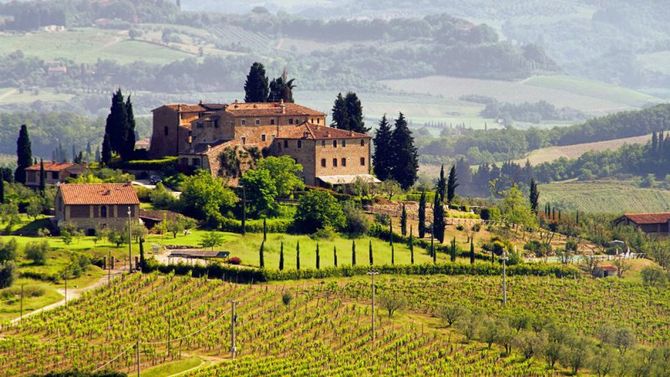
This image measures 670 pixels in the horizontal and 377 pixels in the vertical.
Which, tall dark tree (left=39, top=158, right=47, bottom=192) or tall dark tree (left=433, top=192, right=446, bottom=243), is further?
tall dark tree (left=39, top=158, right=47, bottom=192)

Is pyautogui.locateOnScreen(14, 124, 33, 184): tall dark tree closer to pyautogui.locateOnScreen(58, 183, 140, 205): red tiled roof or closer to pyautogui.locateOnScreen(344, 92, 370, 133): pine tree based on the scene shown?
pyautogui.locateOnScreen(58, 183, 140, 205): red tiled roof

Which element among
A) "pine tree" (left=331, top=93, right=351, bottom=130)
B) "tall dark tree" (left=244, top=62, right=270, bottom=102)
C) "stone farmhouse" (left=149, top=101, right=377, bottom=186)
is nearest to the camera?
"stone farmhouse" (left=149, top=101, right=377, bottom=186)

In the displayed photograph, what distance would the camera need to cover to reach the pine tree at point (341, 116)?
459 feet

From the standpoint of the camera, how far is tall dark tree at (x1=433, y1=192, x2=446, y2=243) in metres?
122

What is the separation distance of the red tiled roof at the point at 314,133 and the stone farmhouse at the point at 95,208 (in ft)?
67.8

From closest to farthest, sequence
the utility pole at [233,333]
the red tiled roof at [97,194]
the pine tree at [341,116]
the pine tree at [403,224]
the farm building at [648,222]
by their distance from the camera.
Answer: the utility pole at [233,333]
the red tiled roof at [97,194]
the pine tree at [403,224]
the pine tree at [341,116]
the farm building at [648,222]

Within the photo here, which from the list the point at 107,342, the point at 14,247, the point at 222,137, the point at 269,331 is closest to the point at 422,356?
the point at 269,331

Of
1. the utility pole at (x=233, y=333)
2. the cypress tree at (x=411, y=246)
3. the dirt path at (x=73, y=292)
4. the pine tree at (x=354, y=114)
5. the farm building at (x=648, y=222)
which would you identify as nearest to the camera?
the utility pole at (x=233, y=333)

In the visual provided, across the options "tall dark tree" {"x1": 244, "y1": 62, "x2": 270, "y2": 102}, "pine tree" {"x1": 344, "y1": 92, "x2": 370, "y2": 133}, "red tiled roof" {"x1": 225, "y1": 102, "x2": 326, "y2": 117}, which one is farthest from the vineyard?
"tall dark tree" {"x1": 244, "y1": 62, "x2": 270, "y2": 102}

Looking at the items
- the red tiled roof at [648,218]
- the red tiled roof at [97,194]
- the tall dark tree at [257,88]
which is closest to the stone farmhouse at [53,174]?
the red tiled roof at [97,194]

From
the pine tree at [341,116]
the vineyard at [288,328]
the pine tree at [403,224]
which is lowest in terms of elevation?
the vineyard at [288,328]

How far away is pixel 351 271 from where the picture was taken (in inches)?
4336

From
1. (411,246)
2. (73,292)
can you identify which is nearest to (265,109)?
(411,246)

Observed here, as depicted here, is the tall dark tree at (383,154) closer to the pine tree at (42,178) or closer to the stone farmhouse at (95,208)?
the pine tree at (42,178)
